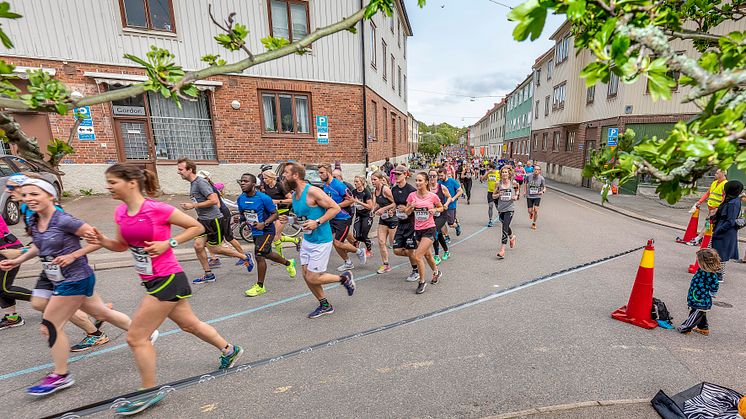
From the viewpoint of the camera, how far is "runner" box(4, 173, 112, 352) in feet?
10.00

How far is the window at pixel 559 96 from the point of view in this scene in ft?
75.3

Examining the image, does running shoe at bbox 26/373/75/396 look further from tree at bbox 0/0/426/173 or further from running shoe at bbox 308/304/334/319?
tree at bbox 0/0/426/173

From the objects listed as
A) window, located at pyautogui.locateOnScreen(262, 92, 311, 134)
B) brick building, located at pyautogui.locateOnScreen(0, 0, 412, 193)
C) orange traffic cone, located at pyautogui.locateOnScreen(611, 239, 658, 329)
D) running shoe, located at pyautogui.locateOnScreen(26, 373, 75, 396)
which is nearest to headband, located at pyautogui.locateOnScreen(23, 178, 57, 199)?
running shoe, located at pyautogui.locateOnScreen(26, 373, 75, 396)

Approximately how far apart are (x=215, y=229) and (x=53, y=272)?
260cm

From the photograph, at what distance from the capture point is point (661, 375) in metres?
3.33

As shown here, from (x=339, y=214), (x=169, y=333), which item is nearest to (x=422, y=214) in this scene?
(x=339, y=214)

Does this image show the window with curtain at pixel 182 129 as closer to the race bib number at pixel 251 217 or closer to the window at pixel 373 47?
the window at pixel 373 47

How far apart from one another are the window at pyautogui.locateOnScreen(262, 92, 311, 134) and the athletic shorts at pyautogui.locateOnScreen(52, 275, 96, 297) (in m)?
11.0

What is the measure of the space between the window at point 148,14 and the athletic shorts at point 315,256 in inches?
470

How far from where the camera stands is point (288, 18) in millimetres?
13203

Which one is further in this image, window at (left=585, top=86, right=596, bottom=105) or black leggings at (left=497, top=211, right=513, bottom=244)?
window at (left=585, top=86, right=596, bottom=105)

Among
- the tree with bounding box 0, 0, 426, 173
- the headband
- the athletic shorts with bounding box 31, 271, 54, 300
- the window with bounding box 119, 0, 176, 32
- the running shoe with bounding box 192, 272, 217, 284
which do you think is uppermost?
the window with bounding box 119, 0, 176, 32

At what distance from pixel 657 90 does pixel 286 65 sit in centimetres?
1368

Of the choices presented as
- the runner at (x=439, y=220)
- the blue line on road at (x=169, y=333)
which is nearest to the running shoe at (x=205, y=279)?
the blue line on road at (x=169, y=333)
